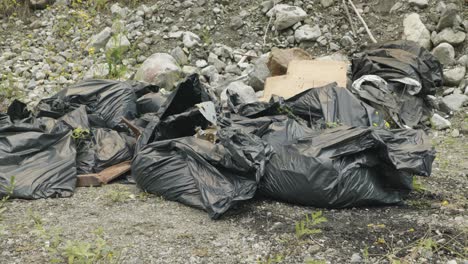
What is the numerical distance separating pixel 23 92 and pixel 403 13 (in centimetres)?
413

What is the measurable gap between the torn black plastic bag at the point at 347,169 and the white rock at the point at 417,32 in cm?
261

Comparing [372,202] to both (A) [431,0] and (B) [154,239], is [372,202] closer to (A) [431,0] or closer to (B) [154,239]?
(B) [154,239]

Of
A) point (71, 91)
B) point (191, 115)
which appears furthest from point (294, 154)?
point (71, 91)

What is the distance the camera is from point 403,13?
5887 mm

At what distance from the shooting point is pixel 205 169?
314 centimetres

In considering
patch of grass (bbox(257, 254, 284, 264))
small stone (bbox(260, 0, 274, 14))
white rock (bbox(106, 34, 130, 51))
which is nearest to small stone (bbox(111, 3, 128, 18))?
white rock (bbox(106, 34, 130, 51))

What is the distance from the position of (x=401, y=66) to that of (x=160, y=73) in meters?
2.19

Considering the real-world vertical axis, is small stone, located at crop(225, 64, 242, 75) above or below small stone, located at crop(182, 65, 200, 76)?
above

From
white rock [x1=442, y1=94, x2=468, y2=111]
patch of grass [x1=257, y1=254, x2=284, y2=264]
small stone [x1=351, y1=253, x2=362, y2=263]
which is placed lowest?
white rock [x1=442, y1=94, x2=468, y2=111]

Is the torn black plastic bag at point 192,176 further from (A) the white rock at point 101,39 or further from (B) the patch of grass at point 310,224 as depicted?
(A) the white rock at point 101,39

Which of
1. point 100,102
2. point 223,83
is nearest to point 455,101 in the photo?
point 223,83

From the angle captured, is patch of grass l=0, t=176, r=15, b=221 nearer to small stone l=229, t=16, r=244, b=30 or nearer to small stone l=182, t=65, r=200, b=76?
small stone l=182, t=65, r=200, b=76

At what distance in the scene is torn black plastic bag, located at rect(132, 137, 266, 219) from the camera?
2992 millimetres

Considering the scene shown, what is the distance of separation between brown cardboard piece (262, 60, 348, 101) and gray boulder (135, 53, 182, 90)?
947 mm
